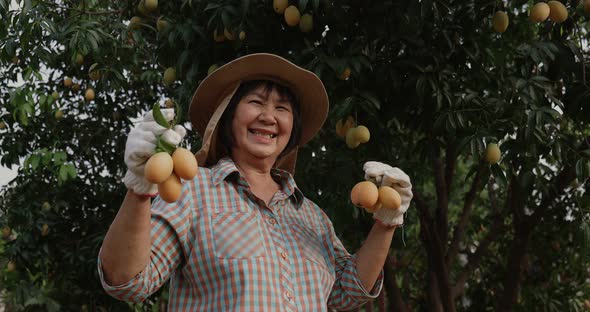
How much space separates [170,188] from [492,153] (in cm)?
170

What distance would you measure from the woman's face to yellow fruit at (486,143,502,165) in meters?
1.11

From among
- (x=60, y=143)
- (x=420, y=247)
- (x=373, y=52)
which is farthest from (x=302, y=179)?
(x=420, y=247)

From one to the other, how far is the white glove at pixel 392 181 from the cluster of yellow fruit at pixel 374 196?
2 centimetres

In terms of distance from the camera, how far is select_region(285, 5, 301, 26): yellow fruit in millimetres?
2773

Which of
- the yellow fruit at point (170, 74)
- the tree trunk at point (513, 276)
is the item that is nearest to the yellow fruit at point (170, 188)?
the yellow fruit at point (170, 74)

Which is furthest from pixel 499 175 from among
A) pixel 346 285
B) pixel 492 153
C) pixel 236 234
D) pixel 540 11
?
pixel 236 234

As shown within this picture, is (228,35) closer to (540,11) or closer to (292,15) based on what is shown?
(292,15)

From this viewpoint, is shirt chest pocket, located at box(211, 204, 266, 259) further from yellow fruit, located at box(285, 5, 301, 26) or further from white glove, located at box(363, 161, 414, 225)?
yellow fruit, located at box(285, 5, 301, 26)

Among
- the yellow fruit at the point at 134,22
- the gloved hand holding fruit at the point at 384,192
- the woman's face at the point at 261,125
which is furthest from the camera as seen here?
the yellow fruit at the point at 134,22

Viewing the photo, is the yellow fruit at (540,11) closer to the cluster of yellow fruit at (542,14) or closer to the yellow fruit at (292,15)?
the cluster of yellow fruit at (542,14)

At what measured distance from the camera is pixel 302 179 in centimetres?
366

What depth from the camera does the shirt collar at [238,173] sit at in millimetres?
1738

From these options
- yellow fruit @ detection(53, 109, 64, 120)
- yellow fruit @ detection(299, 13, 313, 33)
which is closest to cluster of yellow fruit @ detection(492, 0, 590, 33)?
yellow fruit @ detection(299, 13, 313, 33)

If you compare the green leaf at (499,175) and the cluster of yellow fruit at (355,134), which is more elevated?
the cluster of yellow fruit at (355,134)
